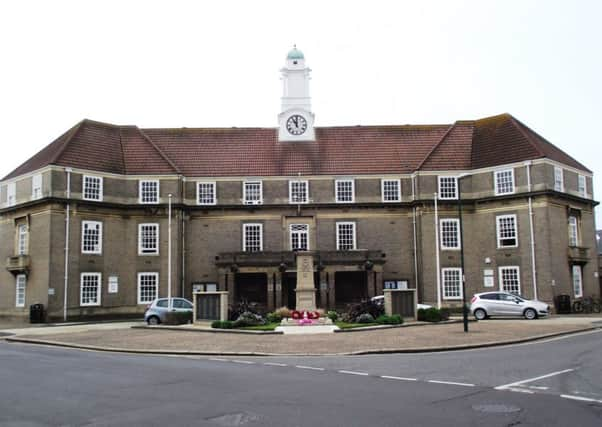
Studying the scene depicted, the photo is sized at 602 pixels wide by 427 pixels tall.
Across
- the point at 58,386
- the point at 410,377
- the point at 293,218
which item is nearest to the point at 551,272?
the point at 293,218

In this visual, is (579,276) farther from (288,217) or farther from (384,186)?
(288,217)

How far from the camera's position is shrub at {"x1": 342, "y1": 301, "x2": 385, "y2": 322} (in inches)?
1194

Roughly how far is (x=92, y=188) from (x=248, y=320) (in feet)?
63.9

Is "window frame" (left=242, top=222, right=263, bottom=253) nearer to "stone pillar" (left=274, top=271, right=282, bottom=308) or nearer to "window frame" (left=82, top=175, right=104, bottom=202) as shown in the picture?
"stone pillar" (left=274, top=271, right=282, bottom=308)

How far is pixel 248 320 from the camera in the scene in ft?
95.5

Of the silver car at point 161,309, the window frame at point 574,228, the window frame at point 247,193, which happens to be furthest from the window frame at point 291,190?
the window frame at point 574,228

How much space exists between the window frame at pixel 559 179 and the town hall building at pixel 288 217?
0.30m

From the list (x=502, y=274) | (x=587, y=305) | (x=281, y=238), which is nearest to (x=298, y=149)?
(x=281, y=238)

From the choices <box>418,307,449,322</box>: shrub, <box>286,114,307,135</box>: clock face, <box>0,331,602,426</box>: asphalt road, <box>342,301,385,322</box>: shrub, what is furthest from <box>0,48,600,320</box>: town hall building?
<box>0,331,602,426</box>: asphalt road

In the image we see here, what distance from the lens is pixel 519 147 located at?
44125 millimetres

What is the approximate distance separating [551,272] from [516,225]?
3.84 meters

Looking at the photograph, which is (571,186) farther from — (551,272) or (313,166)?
(313,166)

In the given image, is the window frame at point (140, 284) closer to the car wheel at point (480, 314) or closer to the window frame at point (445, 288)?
the window frame at point (445, 288)

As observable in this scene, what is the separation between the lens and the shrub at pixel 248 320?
1132 inches
